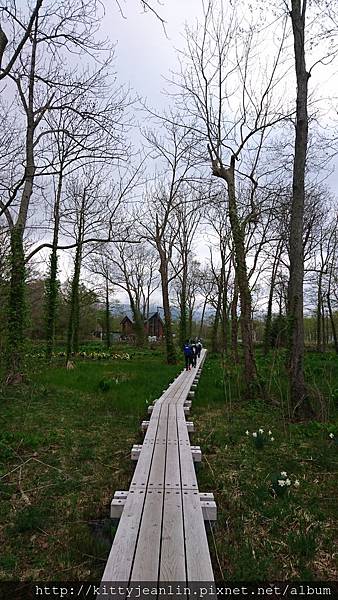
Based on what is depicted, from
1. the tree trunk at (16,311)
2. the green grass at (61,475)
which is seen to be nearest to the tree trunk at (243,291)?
the green grass at (61,475)

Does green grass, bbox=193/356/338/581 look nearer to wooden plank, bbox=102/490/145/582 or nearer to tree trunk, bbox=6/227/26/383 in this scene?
wooden plank, bbox=102/490/145/582

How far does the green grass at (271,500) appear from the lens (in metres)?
2.92

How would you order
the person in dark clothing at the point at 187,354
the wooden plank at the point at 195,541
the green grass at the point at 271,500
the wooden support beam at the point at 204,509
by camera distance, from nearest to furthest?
the wooden plank at the point at 195,541 < the green grass at the point at 271,500 < the wooden support beam at the point at 204,509 < the person in dark clothing at the point at 187,354

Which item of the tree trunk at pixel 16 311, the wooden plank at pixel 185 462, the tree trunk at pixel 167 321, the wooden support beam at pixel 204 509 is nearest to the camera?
the wooden support beam at pixel 204 509

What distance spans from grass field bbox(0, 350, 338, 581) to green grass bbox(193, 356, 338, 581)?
0.01m

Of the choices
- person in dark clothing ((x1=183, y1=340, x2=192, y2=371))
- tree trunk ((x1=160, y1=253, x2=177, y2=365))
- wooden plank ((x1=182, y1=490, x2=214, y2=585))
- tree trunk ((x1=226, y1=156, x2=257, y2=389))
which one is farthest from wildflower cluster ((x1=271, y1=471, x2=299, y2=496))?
tree trunk ((x1=160, y1=253, x2=177, y2=365))

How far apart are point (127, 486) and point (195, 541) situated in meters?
1.98

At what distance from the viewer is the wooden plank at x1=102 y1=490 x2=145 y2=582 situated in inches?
90.4

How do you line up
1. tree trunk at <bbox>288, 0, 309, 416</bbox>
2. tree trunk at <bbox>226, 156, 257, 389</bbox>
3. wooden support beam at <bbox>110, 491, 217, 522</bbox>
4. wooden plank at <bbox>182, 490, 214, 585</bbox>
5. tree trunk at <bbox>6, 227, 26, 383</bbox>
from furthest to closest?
tree trunk at <bbox>226, 156, 257, 389</bbox>
tree trunk at <bbox>6, 227, 26, 383</bbox>
tree trunk at <bbox>288, 0, 309, 416</bbox>
wooden support beam at <bbox>110, 491, 217, 522</bbox>
wooden plank at <bbox>182, 490, 214, 585</bbox>

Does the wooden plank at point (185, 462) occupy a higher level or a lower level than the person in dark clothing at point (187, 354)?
lower

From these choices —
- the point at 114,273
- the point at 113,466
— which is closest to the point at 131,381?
the point at 113,466

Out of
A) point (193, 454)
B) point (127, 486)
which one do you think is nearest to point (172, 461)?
point (193, 454)

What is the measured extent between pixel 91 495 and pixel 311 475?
8.26 feet

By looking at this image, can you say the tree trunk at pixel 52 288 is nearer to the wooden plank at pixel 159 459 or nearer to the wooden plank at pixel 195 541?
the wooden plank at pixel 159 459
